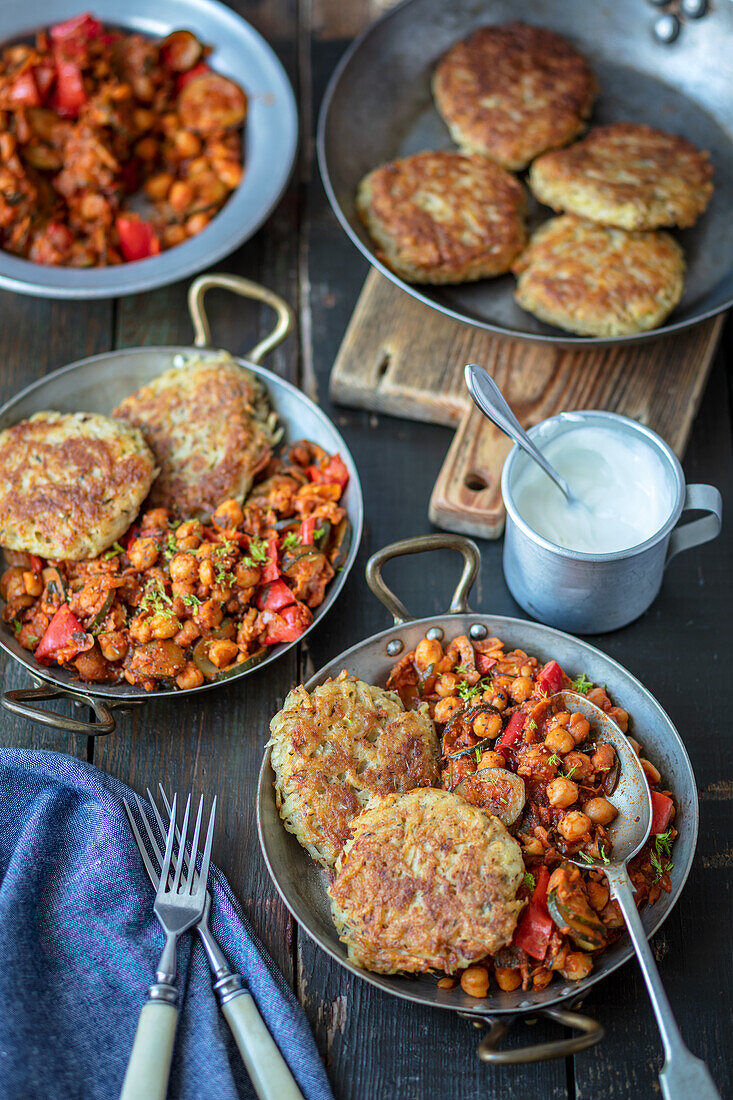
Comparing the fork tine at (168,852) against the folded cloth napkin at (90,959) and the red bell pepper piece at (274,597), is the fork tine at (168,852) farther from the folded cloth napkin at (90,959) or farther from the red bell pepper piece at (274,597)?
the red bell pepper piece at (274,597)

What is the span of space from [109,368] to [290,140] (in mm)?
1202

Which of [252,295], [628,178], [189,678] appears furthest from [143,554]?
[628,178]

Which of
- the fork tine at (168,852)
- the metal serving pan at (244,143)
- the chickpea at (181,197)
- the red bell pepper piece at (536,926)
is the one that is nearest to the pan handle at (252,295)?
the metal serving pan at (244,143)

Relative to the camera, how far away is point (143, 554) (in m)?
2.78

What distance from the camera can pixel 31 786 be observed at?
265 cm

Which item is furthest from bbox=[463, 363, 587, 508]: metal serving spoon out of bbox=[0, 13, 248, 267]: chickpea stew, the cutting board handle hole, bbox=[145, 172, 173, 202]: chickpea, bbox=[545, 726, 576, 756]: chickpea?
bbox=[145, 172, 173, 202]: chickpea

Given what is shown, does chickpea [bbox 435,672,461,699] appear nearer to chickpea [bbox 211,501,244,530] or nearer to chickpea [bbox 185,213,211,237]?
chickpea [bbox 211,501,244,530]

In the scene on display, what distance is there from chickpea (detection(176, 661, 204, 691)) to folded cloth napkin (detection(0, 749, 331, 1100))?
34cm

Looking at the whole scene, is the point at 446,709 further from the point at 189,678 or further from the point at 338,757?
the point at 189,678

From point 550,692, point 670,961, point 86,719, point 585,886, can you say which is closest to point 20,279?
point 86,719

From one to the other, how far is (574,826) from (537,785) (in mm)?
154

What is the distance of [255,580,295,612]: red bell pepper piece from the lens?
108 inches

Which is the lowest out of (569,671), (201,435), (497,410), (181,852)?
(181,852)

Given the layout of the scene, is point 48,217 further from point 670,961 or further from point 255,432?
point 670,961
